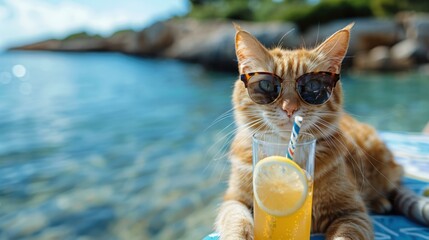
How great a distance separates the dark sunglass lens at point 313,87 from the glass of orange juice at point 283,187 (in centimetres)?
23

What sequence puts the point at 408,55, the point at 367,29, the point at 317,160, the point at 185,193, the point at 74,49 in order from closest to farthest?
the point at 317,160, the point at 185,193, the point at 408,55, the point at 367,29, the point at 74,49

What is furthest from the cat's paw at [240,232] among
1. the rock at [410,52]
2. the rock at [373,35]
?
the rock at [373,35]

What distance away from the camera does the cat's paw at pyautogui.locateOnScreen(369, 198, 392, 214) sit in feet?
7.13

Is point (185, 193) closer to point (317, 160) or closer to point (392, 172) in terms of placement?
point (392, 172)

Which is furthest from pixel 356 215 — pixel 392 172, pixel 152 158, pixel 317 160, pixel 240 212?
pixel 152 158

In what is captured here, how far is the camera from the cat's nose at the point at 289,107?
4.97 ft

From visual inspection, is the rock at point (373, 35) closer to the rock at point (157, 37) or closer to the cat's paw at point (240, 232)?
the rock at point (157, 37)

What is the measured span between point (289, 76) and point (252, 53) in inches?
7.3

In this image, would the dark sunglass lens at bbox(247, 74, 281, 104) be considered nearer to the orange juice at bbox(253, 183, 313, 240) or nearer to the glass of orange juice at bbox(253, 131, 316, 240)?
the glass of orange juice at bbox(253, 131, 316, 240)

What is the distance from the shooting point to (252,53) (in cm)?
164

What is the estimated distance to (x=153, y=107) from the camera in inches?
361

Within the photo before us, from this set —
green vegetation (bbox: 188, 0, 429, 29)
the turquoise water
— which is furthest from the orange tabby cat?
green vegetation (bbox: 188, 0, 429, 29)

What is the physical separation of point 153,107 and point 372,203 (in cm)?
738

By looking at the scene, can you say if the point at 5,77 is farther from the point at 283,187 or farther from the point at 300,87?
the point at 283,187
